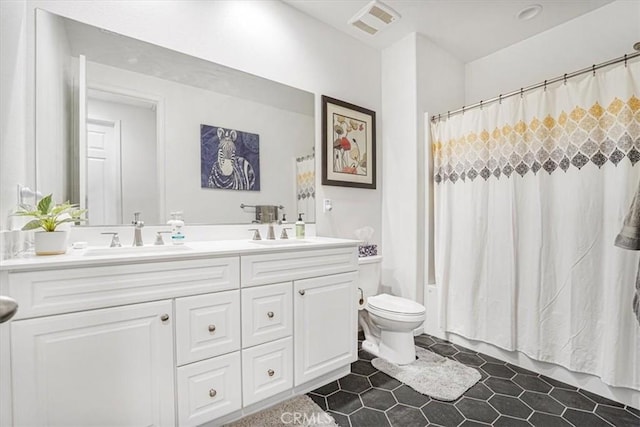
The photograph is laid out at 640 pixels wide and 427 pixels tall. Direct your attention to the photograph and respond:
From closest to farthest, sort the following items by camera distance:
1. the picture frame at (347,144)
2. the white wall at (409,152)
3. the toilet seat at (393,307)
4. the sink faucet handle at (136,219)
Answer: the sink faucet handle at (136,219) → the toilet seat at (393,307) → the picture frame at (347,144) → the white wall at (409,152)

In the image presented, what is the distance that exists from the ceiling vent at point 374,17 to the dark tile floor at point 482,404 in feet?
8.61

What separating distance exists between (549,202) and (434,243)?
0.92 meters

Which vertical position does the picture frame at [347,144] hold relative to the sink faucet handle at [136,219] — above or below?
above

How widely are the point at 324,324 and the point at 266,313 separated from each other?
0.40 meters

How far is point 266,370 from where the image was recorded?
1.53 m

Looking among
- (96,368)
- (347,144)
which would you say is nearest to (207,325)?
(96,368)

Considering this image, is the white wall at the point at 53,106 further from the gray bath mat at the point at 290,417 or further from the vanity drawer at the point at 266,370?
the gray bath mat at the point at 290,417

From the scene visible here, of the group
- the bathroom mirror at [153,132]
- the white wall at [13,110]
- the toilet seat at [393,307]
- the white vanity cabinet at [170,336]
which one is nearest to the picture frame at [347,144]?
the bathroom mirror at [153,132]

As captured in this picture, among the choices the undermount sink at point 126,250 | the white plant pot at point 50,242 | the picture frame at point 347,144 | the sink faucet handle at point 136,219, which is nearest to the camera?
the white plant pot at point 50,242

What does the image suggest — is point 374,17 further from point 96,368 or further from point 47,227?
point 96,368

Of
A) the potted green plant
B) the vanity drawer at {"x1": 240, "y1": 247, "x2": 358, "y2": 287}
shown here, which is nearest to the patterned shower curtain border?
the vanity drawer at {"x1": 240, "y1": 247, "x2": 358, "y2": 287}

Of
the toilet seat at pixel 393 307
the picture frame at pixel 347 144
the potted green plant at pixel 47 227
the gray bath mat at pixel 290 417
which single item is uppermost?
the picture frame at pixel 347 144

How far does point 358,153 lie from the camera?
2.63 meters

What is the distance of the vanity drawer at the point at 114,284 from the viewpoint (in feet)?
3.36
